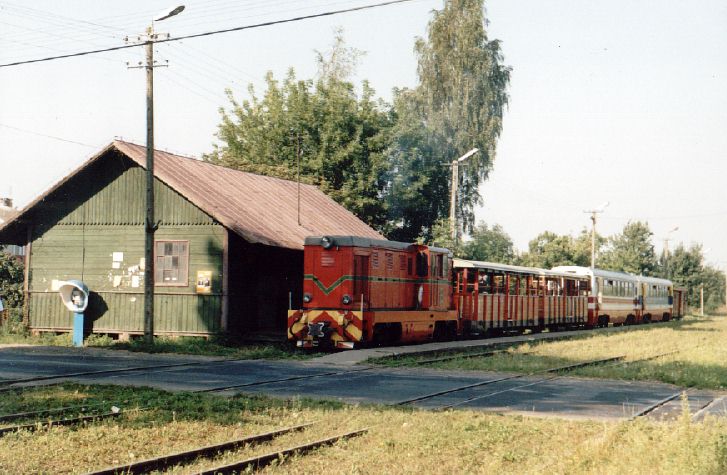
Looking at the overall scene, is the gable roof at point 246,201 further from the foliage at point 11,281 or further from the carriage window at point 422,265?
the foliage at point 11,281

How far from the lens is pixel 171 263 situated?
26000 mm

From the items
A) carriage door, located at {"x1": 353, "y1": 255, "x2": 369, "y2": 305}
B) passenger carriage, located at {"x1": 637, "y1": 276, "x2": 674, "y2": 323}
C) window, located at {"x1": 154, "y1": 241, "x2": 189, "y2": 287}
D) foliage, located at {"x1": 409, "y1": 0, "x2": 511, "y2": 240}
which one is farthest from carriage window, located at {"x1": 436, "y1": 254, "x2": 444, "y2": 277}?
passenger carriage, located at {"x1": 637, "y1": 276, "x2": 674, "y2": 323}

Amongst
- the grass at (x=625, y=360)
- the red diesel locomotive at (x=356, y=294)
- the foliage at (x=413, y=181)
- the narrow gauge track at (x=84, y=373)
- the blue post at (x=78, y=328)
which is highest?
the foliage at (x=413, y=181)

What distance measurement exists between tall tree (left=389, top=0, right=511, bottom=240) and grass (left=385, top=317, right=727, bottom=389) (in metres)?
21.8

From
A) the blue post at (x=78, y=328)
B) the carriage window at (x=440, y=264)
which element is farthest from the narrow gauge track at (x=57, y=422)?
the carriage window at (x=440, y=264)

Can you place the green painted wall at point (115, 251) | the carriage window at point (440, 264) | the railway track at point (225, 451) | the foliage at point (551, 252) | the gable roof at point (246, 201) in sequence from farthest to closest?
the foliage at point (551, 252)
the carriage window at point (440, 264)
the green painted wall at point (115, 251)
the gable roof at point (246, 201)
the railway track at point (225, 451)

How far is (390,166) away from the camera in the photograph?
46094 mm

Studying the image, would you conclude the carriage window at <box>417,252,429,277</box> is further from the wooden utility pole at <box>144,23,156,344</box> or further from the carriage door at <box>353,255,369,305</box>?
the wooden utility pole at <box>144,23,156,344</box>

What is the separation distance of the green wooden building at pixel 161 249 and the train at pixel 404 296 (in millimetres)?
2254

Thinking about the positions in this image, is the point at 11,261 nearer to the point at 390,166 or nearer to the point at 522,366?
the point at 390,166

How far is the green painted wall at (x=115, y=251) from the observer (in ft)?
83.6

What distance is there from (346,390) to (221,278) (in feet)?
37.3

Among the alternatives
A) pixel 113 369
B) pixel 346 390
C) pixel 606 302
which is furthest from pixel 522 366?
pixel 606 302

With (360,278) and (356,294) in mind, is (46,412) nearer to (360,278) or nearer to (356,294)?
(356,294)
